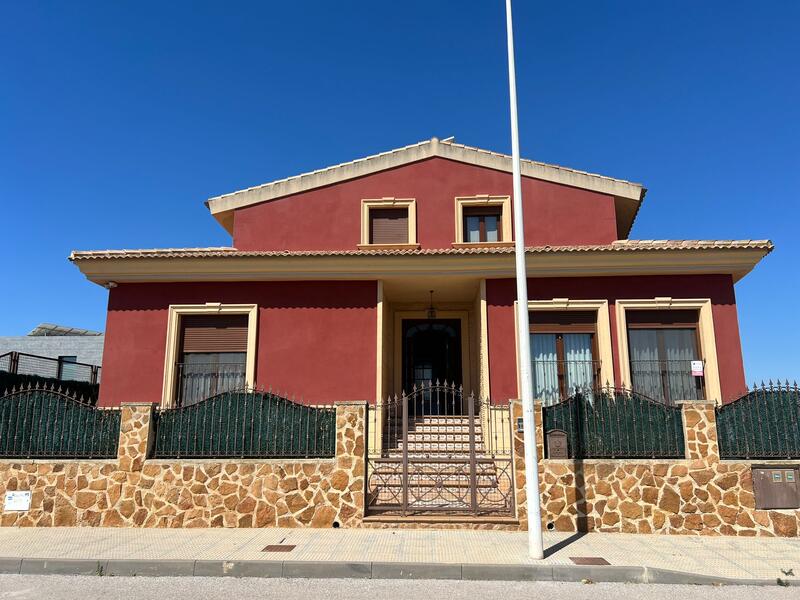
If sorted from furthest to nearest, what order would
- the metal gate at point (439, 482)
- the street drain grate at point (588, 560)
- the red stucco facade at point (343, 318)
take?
the red stucco facade at point (343, 318)
the metal gate at point (439, 482)
the street drain grate at point (588, 560)

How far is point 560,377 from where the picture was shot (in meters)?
11.9

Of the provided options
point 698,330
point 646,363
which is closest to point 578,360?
point 646,363

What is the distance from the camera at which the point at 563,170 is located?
13.9 metres

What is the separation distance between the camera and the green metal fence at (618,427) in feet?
26.8

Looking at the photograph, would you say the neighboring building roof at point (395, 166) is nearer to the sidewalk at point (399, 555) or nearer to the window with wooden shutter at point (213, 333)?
the window with wooden shutter at point (213, 333)

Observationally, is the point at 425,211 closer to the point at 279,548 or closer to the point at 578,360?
the point at 578,360

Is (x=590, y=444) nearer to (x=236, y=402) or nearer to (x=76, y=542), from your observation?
(x=236, y=402)

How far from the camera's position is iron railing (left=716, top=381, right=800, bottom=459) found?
26.4 feet

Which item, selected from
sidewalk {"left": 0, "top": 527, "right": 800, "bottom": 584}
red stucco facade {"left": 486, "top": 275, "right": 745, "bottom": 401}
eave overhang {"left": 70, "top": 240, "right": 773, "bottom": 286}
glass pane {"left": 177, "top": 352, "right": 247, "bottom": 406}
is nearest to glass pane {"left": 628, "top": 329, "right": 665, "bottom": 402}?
red stucco facade {"left": 486, "top": 275, "right": 745, "bottom": 401}

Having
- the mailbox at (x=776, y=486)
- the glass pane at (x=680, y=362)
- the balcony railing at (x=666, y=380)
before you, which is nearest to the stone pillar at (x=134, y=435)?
the mailbox at (x=776, y=486)

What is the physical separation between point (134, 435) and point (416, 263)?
245 inches

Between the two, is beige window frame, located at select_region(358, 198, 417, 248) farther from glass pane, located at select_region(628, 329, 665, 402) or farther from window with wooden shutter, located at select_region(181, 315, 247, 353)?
glass pane, located at select_region(628, 329, 665, 402)

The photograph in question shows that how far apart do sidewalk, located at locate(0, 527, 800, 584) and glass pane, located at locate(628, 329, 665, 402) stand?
14.1 ft

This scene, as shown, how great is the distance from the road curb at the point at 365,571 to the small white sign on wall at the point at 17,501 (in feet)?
6.79
